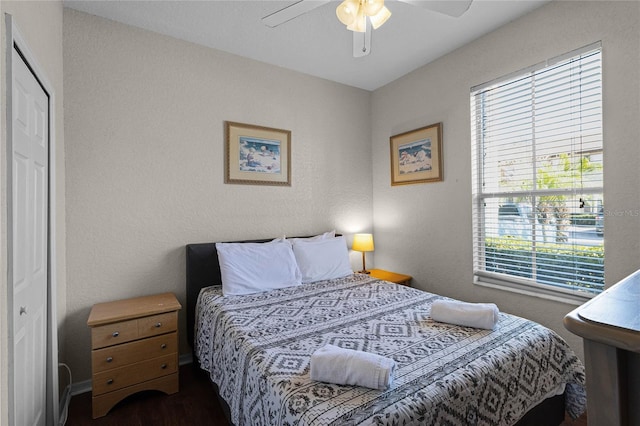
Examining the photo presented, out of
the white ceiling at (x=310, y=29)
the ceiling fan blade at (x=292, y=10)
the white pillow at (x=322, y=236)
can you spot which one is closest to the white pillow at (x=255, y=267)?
the white pillow at (x=322, y=236)

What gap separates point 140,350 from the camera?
2061 millimetres

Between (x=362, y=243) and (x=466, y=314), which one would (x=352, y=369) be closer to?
(x=466, y=314)

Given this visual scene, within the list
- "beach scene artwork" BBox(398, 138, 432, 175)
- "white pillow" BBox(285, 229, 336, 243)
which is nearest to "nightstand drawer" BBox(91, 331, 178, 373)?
"white pillow" BBox(285, 229, 336, 243)

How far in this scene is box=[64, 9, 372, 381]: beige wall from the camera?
224cm

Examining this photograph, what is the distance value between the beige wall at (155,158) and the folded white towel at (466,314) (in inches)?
69.8

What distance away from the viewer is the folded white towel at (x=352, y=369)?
1159 millimetres

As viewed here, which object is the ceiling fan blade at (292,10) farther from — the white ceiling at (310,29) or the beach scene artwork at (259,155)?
the beach scene artwork at (259,155)

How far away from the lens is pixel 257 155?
2.99 meters

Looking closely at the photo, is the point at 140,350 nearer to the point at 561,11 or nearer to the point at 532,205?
the point at 532,205

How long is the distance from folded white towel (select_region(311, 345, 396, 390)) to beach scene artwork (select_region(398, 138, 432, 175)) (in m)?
2.36

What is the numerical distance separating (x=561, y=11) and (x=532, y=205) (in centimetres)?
140

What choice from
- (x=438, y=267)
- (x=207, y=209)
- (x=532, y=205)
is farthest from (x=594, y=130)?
(x=207, y=209)

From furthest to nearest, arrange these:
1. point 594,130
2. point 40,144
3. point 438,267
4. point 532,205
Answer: point 438,267
point 532,205
point 594,130
point 40,144

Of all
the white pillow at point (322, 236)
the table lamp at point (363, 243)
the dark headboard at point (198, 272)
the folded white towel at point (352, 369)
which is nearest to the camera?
the folded white towel at point (352, 369)
